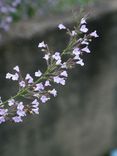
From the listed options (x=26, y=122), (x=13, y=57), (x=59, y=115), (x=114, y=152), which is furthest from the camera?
(x=114, y=152)

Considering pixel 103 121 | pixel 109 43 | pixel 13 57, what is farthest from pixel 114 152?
pixel 13 57

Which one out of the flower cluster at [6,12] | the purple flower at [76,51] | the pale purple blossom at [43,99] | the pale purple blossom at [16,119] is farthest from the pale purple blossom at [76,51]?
the flower cluster at [6,12]

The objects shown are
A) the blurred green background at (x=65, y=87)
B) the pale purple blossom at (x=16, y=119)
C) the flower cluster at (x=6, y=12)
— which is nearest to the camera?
the pale purple blossom at (x=16, y=119)

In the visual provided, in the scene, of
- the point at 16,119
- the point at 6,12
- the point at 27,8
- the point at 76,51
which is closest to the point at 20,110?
the point at 16,119

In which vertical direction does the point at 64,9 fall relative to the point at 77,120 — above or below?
above

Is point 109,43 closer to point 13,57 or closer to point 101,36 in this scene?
point 101,36

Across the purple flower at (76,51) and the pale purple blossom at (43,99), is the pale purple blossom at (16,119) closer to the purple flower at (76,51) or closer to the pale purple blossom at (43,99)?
the pale purple blossom at (43,99)

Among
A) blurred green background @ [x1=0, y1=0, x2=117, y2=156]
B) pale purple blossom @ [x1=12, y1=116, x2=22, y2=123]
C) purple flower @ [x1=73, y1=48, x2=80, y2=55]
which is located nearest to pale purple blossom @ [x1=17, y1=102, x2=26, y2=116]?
pale purple blossom @ [x1=12, y1=116, x2=22, y2=123]

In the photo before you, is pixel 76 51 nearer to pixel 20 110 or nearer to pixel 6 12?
pixel 20 110
